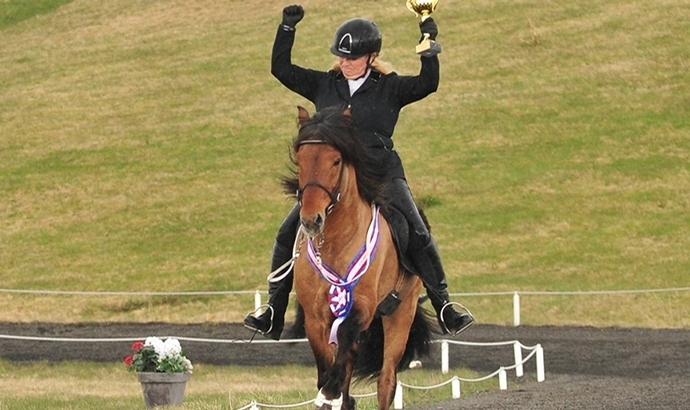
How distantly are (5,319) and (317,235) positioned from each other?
21.5 meters

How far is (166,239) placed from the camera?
1412 inches

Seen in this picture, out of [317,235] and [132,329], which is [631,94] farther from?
[317,235]

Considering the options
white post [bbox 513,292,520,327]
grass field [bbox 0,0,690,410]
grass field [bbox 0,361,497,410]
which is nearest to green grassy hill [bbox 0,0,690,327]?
grass field [bbox 0,0,690,410]

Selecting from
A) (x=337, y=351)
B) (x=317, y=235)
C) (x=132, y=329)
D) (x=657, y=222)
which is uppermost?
(x=317, y=235)

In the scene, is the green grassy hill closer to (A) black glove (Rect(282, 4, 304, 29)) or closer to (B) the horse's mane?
(A) black glove (Rect(282, 4, 304, 29))

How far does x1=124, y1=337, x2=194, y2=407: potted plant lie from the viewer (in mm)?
14852

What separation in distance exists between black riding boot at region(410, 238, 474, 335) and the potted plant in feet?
15.3

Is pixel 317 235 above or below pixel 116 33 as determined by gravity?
above

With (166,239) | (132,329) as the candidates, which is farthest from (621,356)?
(166,239)

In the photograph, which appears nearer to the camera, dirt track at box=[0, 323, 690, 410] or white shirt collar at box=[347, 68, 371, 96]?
white shirt collar at box=[347, 68, 371, 96]

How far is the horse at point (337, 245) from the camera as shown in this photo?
29.3 ft

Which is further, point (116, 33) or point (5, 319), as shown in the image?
point (116, 33)

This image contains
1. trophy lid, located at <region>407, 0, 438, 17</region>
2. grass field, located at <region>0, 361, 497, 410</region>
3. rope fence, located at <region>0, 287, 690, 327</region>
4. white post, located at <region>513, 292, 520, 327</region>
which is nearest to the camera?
trophy lid, located at <region>407, 0, 438, 17</region>

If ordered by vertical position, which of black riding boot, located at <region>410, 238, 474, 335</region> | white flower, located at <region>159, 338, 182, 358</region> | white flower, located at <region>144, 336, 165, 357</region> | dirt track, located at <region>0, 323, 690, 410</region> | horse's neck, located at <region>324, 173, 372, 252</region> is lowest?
dirt track, located at <region>0, 323, 690, 410</region>
